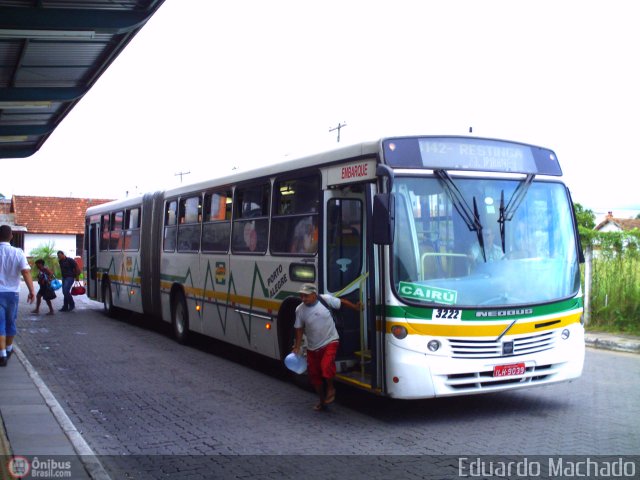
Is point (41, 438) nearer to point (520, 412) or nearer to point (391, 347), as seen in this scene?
point (391, 347)

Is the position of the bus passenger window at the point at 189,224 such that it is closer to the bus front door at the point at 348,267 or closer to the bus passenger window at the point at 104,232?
the bus front door at the point at 348,267

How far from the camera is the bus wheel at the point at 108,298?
800 inches

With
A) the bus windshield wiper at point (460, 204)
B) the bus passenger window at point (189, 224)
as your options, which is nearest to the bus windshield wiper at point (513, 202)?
the bus windshield wiper at point (460, 204)

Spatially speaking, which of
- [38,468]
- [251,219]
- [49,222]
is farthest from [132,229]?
[49,222]

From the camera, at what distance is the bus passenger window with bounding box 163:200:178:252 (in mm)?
14727

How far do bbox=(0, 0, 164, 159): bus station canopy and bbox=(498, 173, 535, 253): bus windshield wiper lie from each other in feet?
21.0

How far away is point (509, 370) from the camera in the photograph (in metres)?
7.69

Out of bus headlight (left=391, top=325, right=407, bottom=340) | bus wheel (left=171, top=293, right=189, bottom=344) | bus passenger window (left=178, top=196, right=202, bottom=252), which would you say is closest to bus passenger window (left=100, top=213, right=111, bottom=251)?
bus wheel (left=171, top=293, right=189, bottom=344)

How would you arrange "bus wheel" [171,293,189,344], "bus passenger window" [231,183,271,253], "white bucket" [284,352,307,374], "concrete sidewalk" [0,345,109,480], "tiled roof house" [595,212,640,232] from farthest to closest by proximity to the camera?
"tiled roof house" [595,212,640,232] < "bus wheel" [171,293,189,344] < "bus passenger window" [231,183,271,253] < "white bucket" [284,352,307,374] < "concrete sidewalk" [0,345,109,480]

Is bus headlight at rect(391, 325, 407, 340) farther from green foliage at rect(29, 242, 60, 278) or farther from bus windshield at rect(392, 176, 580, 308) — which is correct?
green foliage at rect(29, 242, 60, 278)

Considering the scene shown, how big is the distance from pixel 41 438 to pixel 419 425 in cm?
382

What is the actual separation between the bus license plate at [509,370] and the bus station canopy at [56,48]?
758 cm

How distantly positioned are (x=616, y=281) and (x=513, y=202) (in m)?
9.02

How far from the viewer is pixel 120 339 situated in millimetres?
15336
